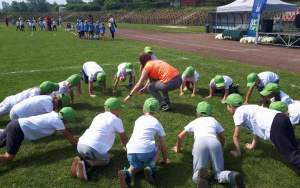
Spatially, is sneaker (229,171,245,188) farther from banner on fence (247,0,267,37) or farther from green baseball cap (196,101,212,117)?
banner on fence (247,0,267,37)

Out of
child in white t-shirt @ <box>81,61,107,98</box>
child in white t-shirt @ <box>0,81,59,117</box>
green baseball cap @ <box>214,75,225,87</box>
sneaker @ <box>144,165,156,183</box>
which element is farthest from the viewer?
child in white t-shirt @ <box>81,61,107,98</box>

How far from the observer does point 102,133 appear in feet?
11.7

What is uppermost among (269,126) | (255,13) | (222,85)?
(255,13)

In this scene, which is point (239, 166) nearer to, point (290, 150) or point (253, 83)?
point (290, 150)

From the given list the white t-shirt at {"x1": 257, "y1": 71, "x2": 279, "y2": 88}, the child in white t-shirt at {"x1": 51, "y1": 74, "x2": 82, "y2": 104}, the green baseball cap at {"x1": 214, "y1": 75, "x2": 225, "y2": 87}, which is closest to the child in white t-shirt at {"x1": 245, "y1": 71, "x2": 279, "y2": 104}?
the white t-shirt at {"x1": 257, "y1": 71, "x2": 279, "y2": 88}

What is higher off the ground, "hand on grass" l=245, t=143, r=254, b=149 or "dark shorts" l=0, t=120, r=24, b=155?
"dark shorts" l=0, t=120, r=24, b=155

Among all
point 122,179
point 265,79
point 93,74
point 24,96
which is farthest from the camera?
point 93,74

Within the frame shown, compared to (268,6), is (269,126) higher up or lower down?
lower down

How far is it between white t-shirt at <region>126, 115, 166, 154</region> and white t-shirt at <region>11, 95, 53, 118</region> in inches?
79.1

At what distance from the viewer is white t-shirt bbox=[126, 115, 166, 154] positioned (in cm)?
341

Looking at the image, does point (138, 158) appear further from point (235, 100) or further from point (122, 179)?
point (235, 100)

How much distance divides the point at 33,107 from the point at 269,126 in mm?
4077

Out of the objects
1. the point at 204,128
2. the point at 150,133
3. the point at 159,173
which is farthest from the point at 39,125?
the point at 204,128

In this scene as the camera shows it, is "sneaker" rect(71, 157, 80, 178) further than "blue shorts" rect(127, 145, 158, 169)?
Yes
